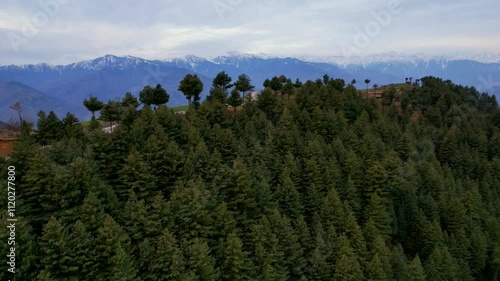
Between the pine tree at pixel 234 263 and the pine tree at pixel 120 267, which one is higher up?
the pine tree at pixel 120 267

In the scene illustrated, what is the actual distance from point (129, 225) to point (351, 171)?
35.6m

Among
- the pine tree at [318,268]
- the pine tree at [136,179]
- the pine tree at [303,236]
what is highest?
the pine tree at [136,179]

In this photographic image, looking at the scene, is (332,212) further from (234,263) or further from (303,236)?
(234,263)

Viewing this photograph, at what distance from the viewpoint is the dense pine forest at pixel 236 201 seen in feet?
104

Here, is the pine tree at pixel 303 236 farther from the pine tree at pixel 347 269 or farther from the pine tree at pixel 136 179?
the pine tree at pixel 136 179

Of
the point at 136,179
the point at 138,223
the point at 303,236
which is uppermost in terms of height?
the point at 136,179

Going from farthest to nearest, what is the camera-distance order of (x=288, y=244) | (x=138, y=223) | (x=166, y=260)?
1. (x=288, y=244)
2. (x=138, y=223)
3. (x=166, y=260)

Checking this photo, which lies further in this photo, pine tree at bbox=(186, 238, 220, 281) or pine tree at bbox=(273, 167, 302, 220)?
pine tree at bbox=(273, 167, 302, 220)

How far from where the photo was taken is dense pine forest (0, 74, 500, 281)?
3177 cm

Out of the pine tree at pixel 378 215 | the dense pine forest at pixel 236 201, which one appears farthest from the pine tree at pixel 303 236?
the pine tree at pixel 378 215

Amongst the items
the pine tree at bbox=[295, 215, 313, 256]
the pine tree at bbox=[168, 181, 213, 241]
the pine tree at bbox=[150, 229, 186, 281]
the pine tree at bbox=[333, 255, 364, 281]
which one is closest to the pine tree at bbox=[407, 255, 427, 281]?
the pine tree at bbox=[333, 255, 364, 281]

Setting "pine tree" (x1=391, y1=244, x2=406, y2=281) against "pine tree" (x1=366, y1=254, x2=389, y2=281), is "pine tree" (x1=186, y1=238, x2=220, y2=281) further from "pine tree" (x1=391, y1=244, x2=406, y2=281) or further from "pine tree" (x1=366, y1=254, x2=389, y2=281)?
"pine tree" (x1=391, y1=244, x2=406, y2=281)

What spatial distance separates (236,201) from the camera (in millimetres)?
41688

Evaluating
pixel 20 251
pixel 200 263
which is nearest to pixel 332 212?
pixel 200 263
